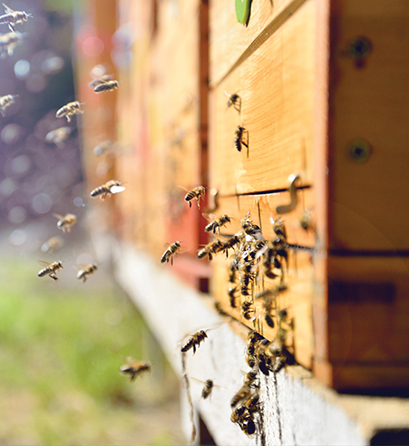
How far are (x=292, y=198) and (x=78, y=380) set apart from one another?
5.29m

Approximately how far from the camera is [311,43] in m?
1.19

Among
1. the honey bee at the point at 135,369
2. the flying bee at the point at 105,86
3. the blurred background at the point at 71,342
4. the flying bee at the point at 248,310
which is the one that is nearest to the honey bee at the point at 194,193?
the flying bee at the point at 248,310

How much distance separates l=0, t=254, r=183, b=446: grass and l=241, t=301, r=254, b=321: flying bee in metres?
2.58

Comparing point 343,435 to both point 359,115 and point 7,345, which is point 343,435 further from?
point 7,345

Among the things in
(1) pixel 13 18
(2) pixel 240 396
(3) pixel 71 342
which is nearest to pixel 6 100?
(1) pixel 13 18

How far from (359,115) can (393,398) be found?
2.48 ft

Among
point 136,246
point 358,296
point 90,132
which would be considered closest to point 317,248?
point 358,296

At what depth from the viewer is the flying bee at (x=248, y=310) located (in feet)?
5.09

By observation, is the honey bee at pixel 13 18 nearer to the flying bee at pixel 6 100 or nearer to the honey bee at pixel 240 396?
the flying bee at pixel 6 100

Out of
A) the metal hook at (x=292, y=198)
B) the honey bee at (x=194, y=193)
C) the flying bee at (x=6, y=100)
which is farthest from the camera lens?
the flying bee at (x=6, y=100)

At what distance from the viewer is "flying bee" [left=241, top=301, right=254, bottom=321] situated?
5.09 ft

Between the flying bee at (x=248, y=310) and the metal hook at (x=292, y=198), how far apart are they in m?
0.40

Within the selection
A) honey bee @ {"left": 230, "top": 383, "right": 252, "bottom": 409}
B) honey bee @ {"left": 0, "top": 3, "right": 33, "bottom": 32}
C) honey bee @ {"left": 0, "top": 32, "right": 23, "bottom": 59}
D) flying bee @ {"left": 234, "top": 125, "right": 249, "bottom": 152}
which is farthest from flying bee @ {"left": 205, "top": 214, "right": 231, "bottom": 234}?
honey bee @ {"left": 0, "top": 32, "right": 23, "bottom": 59}

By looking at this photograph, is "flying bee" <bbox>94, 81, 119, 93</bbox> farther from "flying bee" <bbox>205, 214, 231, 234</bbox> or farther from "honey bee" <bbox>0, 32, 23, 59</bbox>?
"flying bee" <bbox>205, 214, 231, 234</bbox>
